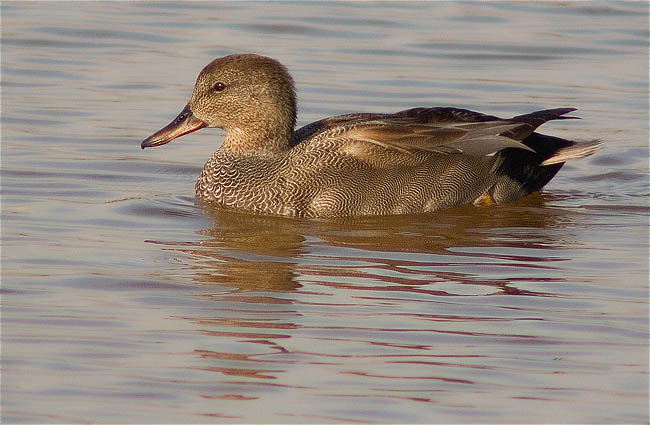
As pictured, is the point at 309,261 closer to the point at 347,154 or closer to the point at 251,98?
the point at 347,154

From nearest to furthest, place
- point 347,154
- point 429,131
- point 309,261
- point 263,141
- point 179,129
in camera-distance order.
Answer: point 309,261
point 347,154
point 429,131
point 263,141
point 179,129

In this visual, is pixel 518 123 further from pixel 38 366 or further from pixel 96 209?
pixel 38 366

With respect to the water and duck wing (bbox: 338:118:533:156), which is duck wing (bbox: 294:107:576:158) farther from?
the water

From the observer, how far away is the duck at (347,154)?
30.8 feet

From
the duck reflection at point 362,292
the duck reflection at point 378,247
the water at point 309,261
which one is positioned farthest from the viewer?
the duck reflection at point 378,247

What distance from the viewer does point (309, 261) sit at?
8.20 metres

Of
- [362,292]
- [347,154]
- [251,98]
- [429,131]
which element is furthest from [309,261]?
[251,98]

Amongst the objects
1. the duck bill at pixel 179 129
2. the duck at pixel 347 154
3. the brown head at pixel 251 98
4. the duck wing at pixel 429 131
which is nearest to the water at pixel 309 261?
the duck at pixel 347 154

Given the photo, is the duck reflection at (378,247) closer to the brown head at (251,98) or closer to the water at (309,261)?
the water at (309,261)

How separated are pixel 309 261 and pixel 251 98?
6.52 feet

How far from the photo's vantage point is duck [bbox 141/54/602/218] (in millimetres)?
9383

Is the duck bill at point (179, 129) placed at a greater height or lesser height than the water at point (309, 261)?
greater

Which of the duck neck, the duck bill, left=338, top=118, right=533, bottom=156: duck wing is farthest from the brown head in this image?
left=338, top=118, right=533, bottom=156: duck wing

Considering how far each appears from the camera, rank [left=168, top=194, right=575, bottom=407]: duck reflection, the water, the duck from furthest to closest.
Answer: the duck
[left=168, top=194, right=575, bottom=407]: duck reflection
the water
